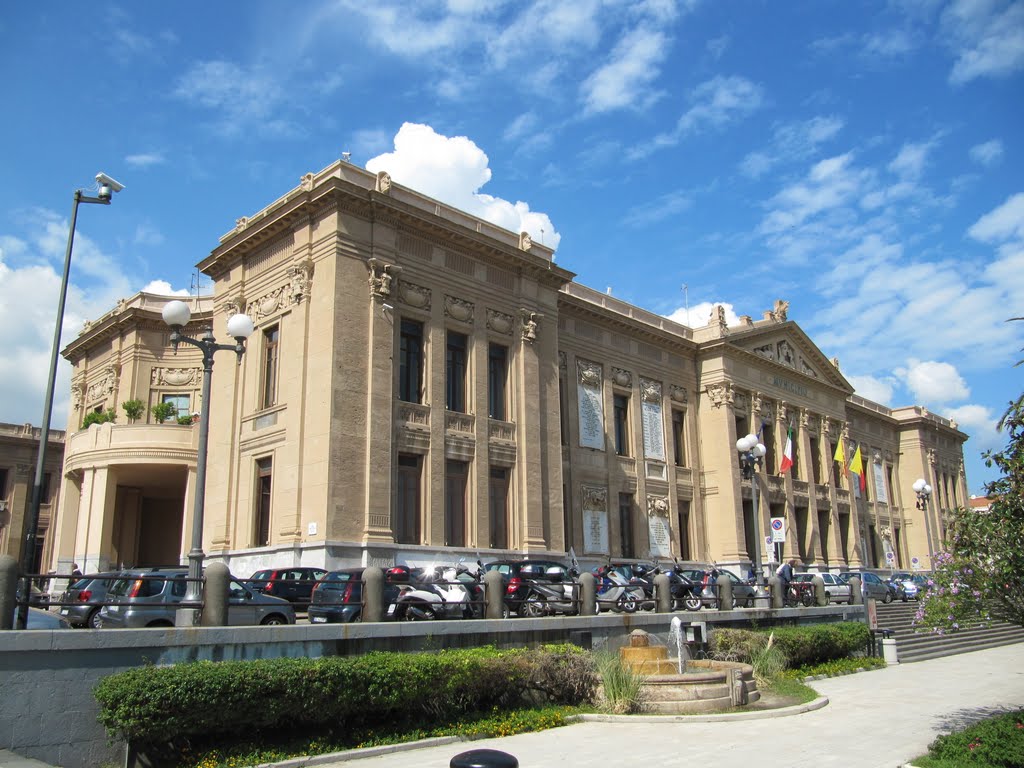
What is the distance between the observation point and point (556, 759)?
12781 mm

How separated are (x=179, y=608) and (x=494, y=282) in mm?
21808

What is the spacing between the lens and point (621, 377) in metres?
41.1

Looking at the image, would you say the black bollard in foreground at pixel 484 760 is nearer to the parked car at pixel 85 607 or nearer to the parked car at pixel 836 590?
the parked car at pixel 85 607

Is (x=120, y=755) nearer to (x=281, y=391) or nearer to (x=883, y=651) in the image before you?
(x=281, y=391)

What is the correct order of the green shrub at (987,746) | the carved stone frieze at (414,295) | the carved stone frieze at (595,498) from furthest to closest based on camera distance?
the carved stone frieze at (595,498) → the carved stone frieze at (414,295) → the green shrub at (987,746)

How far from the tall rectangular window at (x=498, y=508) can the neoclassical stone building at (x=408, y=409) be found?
0.29ft

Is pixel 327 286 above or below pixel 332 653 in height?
above

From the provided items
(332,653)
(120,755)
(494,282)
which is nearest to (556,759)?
(332,653)

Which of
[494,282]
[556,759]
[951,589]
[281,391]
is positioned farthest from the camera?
[494,282]

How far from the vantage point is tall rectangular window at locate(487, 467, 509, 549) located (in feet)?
103

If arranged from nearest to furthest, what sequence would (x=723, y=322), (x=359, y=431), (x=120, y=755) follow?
(x=120, y=755) → (x=359, y=431) → (x=723, y=322)

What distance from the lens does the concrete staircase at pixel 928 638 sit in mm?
29656

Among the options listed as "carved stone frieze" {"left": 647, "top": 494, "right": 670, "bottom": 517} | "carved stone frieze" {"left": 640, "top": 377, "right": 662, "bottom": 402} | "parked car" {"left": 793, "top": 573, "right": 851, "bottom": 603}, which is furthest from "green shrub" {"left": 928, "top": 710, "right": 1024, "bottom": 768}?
"carved stone frieze" {"left": 640, "top": 377, "right": 662, "bottom": 402}

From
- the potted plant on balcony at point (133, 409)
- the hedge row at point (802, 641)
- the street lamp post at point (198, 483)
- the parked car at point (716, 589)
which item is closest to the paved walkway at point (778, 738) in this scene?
the hedge row at point (802, 641)
